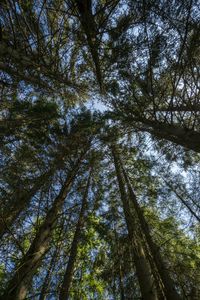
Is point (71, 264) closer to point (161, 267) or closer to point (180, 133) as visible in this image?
point (161, 267)

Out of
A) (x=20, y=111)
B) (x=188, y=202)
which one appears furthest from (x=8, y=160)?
(x=188, y=202)

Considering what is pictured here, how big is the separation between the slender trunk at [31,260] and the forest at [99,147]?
5cm

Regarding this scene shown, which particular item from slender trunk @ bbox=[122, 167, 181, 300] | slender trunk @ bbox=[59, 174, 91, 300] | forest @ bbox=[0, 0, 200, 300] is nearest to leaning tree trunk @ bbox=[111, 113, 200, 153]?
forest @ bbox=[0, 0, 200, 300]

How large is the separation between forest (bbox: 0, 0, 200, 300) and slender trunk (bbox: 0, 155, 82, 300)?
1.9 inches

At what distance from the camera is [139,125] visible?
25.2ft

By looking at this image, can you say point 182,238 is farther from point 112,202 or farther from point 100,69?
point 100,69

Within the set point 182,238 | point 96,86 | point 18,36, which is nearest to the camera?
point 18,36

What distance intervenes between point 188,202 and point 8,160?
17.8 feet

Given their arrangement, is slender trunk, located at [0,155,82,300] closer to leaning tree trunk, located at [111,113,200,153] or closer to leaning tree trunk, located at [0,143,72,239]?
leaning tree trunk, located at [0,143,72,239]

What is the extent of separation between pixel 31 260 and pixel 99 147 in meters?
4.59

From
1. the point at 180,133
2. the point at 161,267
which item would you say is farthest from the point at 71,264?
the point at 180,133

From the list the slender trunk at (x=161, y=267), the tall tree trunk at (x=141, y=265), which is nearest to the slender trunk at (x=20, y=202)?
the tall tree trunk at (x=141, y=265)

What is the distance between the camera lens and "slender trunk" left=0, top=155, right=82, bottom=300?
3.63m

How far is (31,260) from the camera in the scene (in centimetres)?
426
